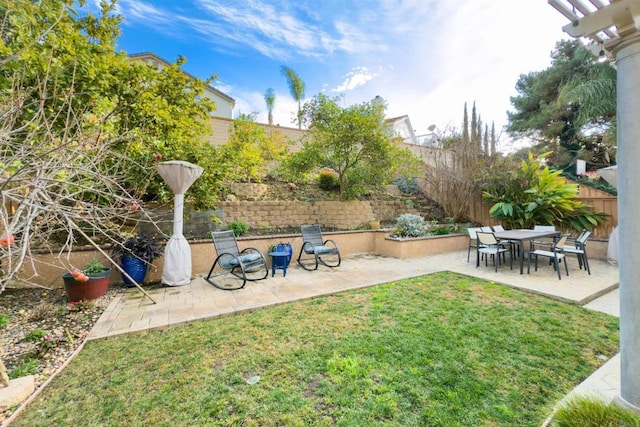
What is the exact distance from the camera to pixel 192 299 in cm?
433

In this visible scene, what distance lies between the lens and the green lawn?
194cm

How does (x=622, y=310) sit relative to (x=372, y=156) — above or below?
below

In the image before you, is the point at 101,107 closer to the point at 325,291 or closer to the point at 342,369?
the point at 325,291

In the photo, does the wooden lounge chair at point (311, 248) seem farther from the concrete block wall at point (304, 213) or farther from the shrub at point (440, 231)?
the shrub at point (440, 231)

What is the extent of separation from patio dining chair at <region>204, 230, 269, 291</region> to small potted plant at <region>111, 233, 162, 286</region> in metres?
1.11

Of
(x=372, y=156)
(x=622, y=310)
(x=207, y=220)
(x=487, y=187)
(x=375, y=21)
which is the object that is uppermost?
(x=375, y=21)

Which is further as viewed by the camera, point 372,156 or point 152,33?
point 372,156

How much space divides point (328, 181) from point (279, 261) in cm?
511

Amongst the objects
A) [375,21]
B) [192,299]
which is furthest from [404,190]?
[192,299]

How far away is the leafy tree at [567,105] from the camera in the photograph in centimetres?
1252

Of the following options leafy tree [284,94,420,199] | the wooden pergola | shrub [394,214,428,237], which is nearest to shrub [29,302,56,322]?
the wooden pergola

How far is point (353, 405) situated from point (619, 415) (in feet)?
5.21

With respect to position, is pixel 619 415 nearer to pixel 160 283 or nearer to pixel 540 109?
pixel 160 283

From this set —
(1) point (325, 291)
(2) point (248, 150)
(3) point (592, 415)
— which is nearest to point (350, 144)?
(2) point (248, 150)
